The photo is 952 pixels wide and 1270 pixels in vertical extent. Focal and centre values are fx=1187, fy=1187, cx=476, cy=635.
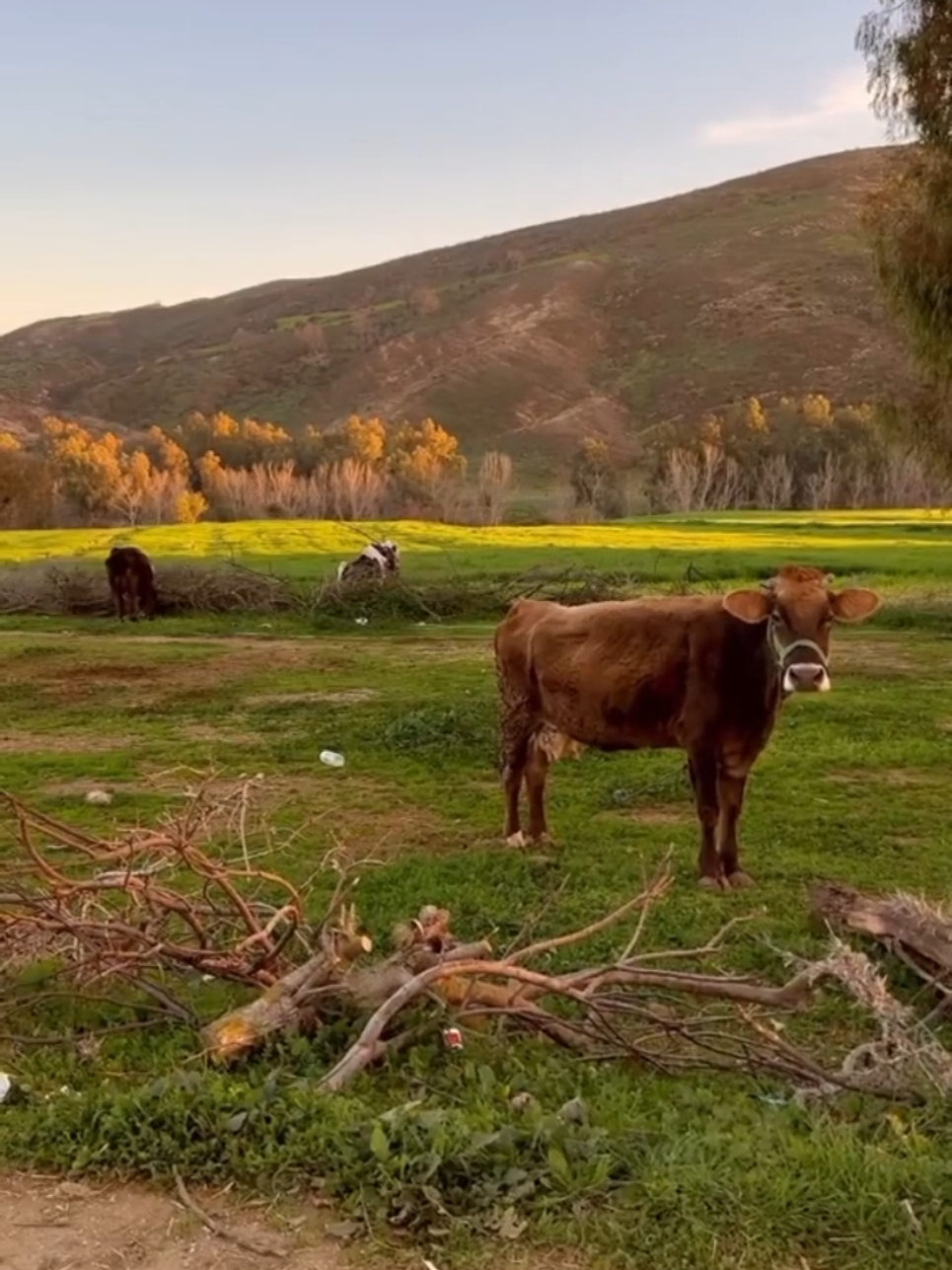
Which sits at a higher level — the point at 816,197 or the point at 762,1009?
the point at 816,197

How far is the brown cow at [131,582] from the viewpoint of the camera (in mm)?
24031

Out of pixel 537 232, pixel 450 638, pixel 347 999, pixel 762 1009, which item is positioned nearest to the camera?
pixel 347 999

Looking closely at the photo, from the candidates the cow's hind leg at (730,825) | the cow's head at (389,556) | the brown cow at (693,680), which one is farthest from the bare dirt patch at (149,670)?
the cow's hind leg at (730,825)

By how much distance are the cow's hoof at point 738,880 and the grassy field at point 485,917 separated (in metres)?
0.13

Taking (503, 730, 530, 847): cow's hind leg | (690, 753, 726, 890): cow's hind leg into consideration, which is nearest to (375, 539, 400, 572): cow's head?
(503, 730, 530, 847): cow's hind leg

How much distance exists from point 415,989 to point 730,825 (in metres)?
3.40

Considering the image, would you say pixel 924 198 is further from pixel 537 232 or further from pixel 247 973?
pixel 537 232

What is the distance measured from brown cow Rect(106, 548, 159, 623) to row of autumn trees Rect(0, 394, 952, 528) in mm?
43755

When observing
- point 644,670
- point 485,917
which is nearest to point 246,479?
point 644,670

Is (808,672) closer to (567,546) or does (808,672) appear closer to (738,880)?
(738,880)

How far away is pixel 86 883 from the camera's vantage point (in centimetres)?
482

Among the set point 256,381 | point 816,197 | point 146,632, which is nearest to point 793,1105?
point 146,632

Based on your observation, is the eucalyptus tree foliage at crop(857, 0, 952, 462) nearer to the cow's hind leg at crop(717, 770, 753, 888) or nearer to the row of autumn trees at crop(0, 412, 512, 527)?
the cow's hind leg at crop(717, 770, 753, 888)

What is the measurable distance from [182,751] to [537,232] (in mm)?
195588
